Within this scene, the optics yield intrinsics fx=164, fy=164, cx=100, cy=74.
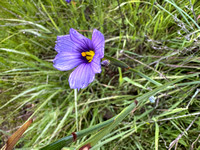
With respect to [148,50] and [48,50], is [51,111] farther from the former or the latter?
[148,50]

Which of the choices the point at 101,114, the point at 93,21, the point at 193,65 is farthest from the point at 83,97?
the point at 193,65

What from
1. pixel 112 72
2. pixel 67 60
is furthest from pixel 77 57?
pixel 112 72

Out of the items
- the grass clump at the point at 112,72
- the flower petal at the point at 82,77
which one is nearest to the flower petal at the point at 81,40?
the flower petal at the point at 82,77

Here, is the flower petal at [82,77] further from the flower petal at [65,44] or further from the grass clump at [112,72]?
the grass clump at [112,72]

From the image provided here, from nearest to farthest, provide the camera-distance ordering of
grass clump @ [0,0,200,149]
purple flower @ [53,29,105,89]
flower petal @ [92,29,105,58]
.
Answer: flower petal @ [92,29,105,58]
purple flower @ [53,29,105,89]
grass clump @ [0,0,200,149]

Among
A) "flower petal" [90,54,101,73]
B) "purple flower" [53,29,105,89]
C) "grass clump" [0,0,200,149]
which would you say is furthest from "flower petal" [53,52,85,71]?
"grass clump" [0,0,200,149]

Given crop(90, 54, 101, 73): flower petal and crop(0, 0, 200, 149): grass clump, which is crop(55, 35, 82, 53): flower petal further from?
crop(0, 0, 200, 149): grass clump
